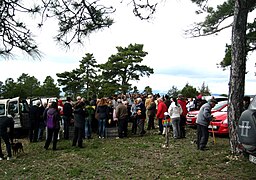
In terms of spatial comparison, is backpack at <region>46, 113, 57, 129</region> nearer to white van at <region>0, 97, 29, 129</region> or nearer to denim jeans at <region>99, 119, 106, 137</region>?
denim jeans at <region>99, 119, 106, 137</region>

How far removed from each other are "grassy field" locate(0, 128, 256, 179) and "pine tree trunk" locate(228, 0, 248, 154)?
87 centimetres

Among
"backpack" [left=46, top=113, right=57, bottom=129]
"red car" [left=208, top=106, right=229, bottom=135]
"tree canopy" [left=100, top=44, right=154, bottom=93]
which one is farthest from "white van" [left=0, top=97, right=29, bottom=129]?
"tree canopy" [left=100, top=44, right=154, bottom=93]

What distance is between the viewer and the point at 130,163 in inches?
293

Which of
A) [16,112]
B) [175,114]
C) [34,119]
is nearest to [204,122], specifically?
[175,114]

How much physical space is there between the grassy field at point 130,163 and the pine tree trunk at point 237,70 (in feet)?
2.86

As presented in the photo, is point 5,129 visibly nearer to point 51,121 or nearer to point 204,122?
point 51,121

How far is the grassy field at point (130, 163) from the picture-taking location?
6.41 metres

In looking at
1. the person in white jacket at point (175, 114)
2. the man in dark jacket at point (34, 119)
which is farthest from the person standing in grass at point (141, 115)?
the man in dark jacket at point (34, 119)

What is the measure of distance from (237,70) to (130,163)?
13.0ft

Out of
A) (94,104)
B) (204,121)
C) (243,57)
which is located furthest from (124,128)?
(243,57)

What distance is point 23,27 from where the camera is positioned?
4.71 metres

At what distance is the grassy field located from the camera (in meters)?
6.41

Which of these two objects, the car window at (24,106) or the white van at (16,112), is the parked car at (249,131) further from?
the car window at (24,106)

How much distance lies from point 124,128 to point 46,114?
3.64 m
